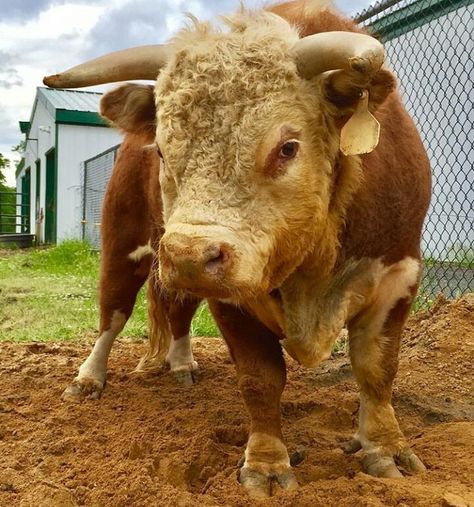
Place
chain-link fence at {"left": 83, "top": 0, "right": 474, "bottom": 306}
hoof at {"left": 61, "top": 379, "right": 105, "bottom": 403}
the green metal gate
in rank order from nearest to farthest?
hoof at {"left": 61, "top": 379, "right": 105, "bottom": 403}
chain-link fence at {"left": 83, "top": 0, "right": 474, "bottom": 306}
the green metal gate

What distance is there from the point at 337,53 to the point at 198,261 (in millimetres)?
877

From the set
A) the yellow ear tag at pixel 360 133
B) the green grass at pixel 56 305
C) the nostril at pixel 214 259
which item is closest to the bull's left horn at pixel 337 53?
the yellow ear tag at pixel 360 133

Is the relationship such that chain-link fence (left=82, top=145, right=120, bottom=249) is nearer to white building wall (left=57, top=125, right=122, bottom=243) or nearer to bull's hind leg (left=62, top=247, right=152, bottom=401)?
white building wall (left=57, top=125, right=122, bottom=243)

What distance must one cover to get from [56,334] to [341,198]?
4.53m

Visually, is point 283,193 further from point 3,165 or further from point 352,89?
point 3,165

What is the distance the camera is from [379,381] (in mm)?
3271

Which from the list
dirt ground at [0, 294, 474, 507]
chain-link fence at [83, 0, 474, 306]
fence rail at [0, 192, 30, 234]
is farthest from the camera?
fence rail at [0, 192, 30, 234]

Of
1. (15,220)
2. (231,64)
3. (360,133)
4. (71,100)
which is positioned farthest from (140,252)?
(15,220)

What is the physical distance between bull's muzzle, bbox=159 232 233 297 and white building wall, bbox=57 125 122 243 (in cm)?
1964

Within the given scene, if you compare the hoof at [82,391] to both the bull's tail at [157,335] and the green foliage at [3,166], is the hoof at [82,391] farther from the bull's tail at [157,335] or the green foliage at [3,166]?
the green foliage at [3,166]

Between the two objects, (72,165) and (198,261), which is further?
(72,165)

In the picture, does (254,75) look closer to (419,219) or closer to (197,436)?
(419,219)

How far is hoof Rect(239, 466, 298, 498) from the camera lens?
9.80ft

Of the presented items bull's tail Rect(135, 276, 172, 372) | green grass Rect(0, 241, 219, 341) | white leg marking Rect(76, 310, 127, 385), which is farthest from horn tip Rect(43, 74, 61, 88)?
green grass Rect(0, 241, 219, 341)
